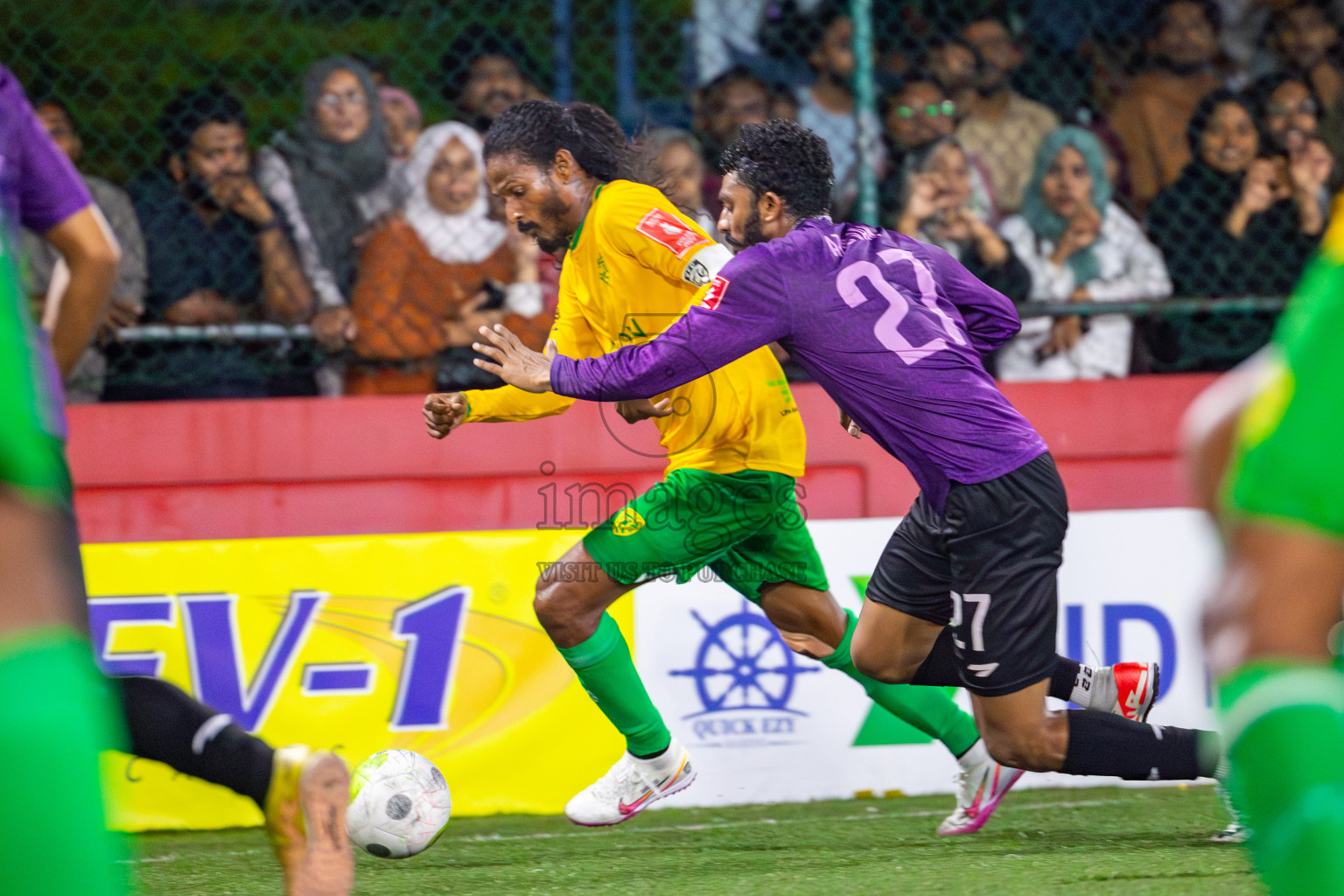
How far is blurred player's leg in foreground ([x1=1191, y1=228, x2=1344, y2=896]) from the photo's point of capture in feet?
4.36

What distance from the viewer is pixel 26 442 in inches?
51.6

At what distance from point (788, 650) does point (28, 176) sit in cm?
313

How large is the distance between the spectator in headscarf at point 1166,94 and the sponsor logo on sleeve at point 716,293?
3.59 m

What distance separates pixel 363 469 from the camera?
18.5 ft

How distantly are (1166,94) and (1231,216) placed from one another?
0.68 meters

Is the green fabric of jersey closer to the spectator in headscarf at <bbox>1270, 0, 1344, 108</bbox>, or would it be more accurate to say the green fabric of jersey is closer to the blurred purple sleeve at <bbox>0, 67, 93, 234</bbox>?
the blurred purple sleeve at <bbox>0, 67, 93, 234</bbox>

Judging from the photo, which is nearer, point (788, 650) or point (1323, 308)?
point (1323, 308)

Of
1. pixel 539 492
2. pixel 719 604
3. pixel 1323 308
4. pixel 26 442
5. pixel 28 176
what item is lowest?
pixel 719 604

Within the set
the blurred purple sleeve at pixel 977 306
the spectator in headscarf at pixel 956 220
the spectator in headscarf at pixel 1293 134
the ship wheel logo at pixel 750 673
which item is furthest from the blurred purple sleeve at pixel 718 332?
the spectator in headscarf at pixel 1293 134

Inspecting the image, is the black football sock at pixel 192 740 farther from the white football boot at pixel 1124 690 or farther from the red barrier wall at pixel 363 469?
the red barrier wall at pixel 363 469

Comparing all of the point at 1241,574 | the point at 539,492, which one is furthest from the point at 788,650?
the point at 1241,574

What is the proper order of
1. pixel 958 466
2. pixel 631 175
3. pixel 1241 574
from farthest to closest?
pixel 631 175 < pixel 958 466 < pixel 1241 574

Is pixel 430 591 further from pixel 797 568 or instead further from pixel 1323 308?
pixel 1323 308

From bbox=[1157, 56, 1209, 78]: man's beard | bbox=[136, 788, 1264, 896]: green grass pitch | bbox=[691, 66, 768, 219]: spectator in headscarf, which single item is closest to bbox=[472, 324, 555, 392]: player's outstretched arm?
bbox=[136, 788, 1264, 896]: green grass pitch
